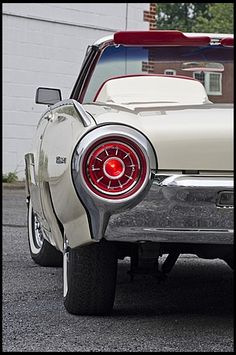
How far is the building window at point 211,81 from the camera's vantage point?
17.8ft

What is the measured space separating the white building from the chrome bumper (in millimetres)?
12190

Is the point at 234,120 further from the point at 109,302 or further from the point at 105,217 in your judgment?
the point at 109,302

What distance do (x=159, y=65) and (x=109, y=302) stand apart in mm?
1875

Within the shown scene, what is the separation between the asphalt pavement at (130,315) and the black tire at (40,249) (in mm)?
82

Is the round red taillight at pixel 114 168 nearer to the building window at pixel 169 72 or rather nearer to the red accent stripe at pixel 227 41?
the building window at pixel 169 72

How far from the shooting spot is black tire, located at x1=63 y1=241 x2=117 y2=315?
4242 mm

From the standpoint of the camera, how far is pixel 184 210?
3.84 meters

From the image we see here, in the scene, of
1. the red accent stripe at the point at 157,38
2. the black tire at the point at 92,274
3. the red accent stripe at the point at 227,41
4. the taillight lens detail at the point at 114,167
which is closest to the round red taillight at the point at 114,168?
the taillight lens detail at the point at 114,167

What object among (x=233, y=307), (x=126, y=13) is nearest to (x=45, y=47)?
(x=126, y=13)

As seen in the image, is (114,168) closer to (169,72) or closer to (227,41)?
(169,72)

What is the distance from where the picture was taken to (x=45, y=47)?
54.0 feet

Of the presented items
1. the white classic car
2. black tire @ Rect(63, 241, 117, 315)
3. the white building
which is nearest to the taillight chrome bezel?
the white classic car

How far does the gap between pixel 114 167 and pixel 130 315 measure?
1030 millimetres

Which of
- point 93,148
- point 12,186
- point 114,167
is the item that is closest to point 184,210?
point 114,167
